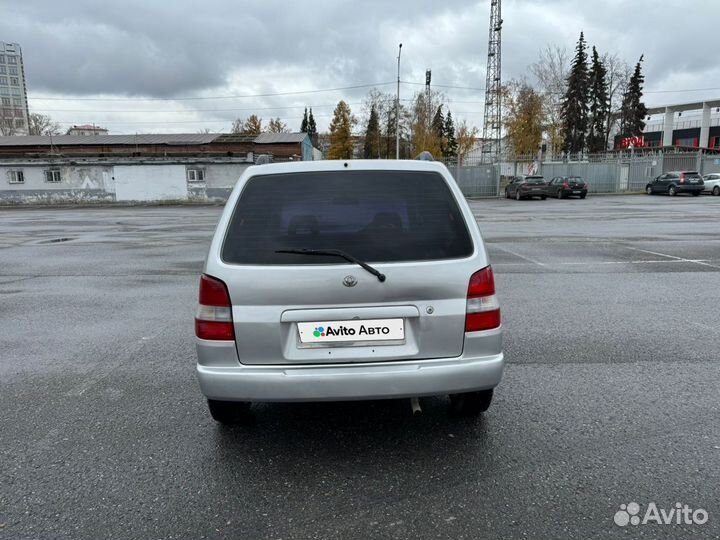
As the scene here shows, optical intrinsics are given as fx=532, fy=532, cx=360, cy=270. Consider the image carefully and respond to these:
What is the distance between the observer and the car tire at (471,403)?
341 cm

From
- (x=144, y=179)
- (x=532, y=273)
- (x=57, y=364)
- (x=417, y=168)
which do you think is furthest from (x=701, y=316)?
(x=144, y=179)

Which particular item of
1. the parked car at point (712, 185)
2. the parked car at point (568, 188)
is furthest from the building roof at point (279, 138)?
the parked car at point (712, 185)

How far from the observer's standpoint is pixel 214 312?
296 centimetres

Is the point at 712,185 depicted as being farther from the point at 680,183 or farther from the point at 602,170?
the point at 602,170

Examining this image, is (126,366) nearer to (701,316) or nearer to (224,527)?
(224,527)

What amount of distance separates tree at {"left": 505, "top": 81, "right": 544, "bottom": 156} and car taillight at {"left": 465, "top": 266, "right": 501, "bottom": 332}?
4763 cm

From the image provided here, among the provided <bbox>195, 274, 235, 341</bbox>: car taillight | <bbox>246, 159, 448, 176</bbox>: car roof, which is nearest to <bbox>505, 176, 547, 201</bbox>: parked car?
<bbox>246, 159, 448, 176</bbox>: car roof

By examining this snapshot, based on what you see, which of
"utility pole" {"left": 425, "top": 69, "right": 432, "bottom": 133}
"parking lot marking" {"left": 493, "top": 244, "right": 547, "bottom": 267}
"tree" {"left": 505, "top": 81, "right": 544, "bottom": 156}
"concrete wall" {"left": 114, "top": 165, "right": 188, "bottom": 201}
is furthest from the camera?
"utility pole" {"left": 425, "top": 69, "right": 432, "bottom": 133}

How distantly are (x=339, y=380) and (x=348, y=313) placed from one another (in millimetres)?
364

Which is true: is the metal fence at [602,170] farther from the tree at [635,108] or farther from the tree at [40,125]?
the tree at [40,125]

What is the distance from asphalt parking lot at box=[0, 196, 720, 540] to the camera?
254 centimetres

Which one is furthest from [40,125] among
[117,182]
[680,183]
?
[680,183]

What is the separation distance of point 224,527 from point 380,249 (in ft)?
5.20

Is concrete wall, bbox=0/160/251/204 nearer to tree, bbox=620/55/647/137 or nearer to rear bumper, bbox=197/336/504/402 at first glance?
rear bumper, bbox=197/336/504/402
